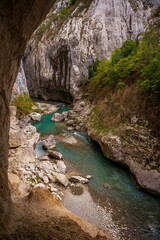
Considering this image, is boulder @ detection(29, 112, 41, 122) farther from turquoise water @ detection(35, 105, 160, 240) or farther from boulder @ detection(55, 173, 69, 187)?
boulder @ detection(55, 173, 69, 187)

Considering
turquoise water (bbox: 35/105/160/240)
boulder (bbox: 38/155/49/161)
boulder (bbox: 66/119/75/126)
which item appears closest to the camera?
turquoise water (bbox: 35/105/160/240)

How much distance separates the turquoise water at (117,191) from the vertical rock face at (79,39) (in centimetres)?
1879

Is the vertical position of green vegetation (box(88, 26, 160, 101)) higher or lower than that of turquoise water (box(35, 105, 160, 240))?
higher

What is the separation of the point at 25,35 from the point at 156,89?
14.7 metres

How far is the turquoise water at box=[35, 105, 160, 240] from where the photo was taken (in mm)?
12649

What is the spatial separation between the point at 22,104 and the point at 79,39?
15.2m

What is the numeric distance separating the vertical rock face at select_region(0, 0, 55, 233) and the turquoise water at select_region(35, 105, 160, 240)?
748cm

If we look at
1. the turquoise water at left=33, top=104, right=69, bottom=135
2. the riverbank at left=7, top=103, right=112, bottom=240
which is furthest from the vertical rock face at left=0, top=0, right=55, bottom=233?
the turquoise water at left=33, top=104, right=69, bottom=135

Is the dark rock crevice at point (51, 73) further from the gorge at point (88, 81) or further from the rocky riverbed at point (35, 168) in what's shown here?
the rocky riverbed at point (35, 168)

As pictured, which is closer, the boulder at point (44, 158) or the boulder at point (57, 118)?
the boulder at point (44, 158)

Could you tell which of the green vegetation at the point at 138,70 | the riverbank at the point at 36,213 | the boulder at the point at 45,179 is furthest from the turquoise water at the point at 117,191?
the green vegetation at the point at 138,70

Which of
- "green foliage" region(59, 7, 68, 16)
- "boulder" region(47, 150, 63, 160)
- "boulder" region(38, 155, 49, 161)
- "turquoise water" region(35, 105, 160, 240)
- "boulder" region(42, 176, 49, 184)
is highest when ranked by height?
"green foliage" region(59, 7, 68, 16)

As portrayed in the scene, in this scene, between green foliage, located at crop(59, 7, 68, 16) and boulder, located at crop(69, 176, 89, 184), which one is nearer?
boulder, located at crop(69, 176, 89, 184)

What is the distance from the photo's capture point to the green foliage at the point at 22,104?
30812 millimetres
